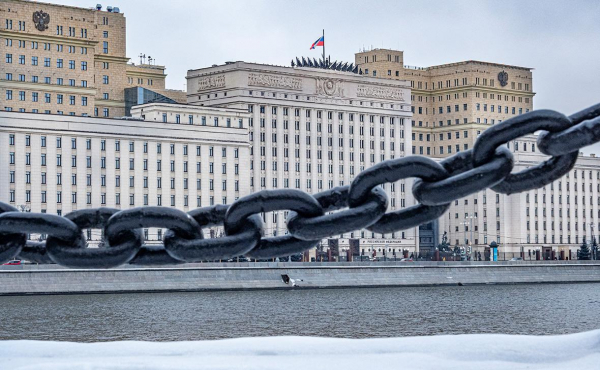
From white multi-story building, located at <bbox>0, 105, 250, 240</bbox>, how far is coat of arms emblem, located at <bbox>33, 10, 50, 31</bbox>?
12.9 metres

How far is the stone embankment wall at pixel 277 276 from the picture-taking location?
2724 inches

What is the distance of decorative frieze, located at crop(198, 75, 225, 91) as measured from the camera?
114688 millimetres

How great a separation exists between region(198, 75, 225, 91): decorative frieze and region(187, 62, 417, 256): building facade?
0.30 feet

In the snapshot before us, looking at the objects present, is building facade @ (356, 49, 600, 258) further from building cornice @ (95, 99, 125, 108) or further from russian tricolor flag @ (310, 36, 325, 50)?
building cornice @ (95, 99, 125, 108)

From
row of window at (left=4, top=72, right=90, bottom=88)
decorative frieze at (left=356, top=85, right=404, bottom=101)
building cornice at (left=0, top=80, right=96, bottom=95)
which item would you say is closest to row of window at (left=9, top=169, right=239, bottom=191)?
building cornice at (left=0, top=80, right=96, bottom=95)

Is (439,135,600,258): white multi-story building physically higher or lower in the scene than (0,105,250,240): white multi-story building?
lower

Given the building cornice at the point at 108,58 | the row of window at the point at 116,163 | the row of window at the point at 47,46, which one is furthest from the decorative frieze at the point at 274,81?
the row of window at the point at 47,46

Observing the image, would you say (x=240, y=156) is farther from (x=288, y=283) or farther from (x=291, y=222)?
(x=291, y=222)

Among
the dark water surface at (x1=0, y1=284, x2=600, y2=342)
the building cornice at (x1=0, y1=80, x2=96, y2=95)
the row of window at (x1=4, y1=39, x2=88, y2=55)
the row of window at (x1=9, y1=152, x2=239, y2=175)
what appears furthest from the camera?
the building cornice at (x1=0, y1=80, x2=96, y2=95)

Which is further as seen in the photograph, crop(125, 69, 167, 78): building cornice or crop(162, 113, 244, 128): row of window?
crop(125, 69, 167, 78): building cornice

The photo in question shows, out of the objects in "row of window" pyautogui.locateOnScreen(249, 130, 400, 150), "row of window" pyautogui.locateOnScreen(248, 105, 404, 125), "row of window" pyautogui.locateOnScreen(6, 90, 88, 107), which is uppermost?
"row of window" pyautogui.locateOnScreen(6, 90, 88, 107)

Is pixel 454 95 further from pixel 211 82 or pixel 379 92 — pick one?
pixel 211 82

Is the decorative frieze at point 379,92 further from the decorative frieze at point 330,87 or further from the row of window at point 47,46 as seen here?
the row of window at point 47,46

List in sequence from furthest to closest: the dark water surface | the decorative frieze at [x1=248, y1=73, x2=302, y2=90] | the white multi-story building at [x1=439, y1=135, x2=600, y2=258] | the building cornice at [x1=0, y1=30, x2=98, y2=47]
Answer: the white multi-story building at [x1=439, y1=135, x2=600, y2=258], the decorative frieze at [x1=248, y1=73, x2=302, y2=90], the building cornice at [x1=0, y1=30, x2=98, y2=47], the dark water surface
